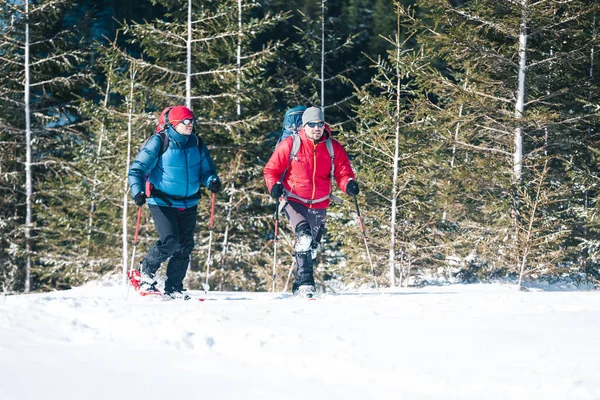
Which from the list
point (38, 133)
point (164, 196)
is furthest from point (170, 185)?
point (38, 133)

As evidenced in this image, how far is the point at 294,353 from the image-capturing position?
3.83 meters

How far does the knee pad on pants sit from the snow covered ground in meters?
1.79

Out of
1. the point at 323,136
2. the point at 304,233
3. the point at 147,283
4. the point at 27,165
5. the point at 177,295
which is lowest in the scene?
the point at 177,295

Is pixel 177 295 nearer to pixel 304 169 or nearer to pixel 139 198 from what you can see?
Answer: pixel 139 198

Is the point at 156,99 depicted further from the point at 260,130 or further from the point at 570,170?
the point at 570,170

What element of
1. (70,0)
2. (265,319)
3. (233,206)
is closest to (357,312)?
(265,319)

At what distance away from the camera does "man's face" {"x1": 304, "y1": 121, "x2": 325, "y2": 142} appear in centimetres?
714

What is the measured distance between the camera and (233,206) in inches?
658

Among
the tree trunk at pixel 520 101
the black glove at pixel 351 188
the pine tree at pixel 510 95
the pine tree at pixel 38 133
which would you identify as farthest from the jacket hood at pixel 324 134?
the pine tree at pixel 38 133

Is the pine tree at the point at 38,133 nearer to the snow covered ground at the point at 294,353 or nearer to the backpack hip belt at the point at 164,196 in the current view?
the backpack hip belt at the point at 164,196

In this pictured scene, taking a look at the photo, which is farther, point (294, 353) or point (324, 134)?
point (324, 134)

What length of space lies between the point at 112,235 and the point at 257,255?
466 cm

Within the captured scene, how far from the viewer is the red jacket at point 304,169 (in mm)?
7258

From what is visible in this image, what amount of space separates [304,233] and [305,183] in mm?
579
